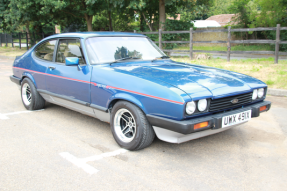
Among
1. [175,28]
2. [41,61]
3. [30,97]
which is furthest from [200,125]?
[175,28]

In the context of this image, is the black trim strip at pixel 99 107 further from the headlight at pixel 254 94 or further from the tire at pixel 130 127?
the headlight at pixel 254 94

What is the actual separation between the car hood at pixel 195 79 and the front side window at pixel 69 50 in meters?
0.70

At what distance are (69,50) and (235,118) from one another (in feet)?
9.06

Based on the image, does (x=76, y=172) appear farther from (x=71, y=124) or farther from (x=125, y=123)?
(x=71, y=124)

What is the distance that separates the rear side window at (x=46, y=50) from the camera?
4.73m

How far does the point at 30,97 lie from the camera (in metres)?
5.36

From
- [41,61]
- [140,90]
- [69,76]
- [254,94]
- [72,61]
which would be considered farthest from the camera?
[41,61]

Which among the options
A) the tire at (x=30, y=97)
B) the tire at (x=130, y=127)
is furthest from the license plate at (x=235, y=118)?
the tire at (x=30, y=97)

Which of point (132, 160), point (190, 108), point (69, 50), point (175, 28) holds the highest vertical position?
point (175, 28)

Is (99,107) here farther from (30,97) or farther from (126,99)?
(30,97)

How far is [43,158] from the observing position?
321cm

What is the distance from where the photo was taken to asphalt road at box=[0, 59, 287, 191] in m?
2.66

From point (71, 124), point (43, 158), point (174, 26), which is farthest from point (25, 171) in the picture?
point (174, 26)

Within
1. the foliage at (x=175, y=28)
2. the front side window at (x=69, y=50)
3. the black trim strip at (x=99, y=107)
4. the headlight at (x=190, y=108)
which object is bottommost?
the black trim strip at (x=99, y=107)
